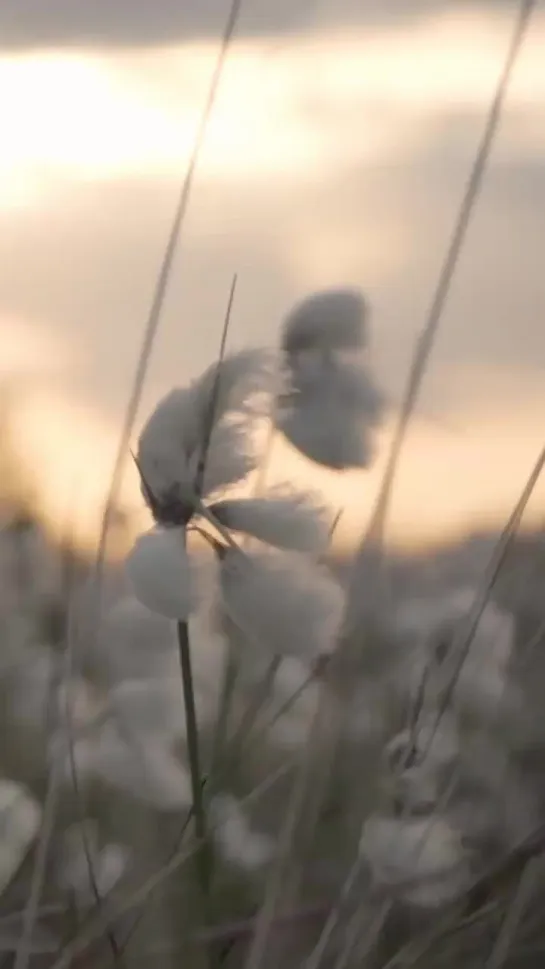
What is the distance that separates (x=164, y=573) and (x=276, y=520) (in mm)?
43

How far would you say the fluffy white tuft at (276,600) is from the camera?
0.41 metres

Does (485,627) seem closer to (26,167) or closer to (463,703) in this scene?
(463,703)

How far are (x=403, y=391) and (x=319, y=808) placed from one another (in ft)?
0.67

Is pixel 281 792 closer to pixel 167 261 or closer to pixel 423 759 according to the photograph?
pixel 423 759

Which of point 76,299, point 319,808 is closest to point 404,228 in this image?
point 76,299

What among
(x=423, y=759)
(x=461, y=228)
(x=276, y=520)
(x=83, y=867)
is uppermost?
(x=461, y=228)

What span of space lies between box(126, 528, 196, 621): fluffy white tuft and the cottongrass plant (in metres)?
0.09

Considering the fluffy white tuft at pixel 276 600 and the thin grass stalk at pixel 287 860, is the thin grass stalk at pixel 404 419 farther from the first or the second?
the fluffy white tuft at pixel 276 600

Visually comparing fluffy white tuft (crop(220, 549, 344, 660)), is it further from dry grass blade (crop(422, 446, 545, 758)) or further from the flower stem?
dry grass blade (crop(422, 446, 545, 758))

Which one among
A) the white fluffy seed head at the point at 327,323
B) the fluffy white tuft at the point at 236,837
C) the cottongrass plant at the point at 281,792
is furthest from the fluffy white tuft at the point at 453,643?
the white fluffy seed head at the point at 327,323

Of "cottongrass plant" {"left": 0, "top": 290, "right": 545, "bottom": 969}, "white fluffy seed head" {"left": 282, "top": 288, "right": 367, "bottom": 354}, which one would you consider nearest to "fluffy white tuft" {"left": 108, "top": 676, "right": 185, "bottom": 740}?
"cottongrass plant" {"left": 0, "top": 290, "right": 545, "bottom": 969}

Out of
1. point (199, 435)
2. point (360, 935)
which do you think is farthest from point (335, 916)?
point (199, 435)

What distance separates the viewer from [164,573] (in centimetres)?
40

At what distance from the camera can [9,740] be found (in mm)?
651
